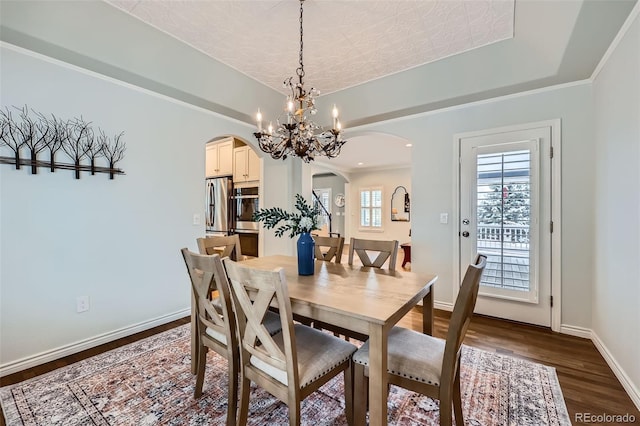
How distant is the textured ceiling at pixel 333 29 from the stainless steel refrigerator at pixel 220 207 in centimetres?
243

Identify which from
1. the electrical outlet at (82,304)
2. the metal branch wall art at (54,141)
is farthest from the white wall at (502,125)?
the electrical outlet at (82,304)

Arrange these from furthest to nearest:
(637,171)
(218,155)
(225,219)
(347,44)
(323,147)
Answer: (218,155) < (225,219) < (347,44) < (323,147) < (637,171)

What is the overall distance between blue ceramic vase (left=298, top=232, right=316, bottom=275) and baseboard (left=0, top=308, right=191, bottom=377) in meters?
1.93

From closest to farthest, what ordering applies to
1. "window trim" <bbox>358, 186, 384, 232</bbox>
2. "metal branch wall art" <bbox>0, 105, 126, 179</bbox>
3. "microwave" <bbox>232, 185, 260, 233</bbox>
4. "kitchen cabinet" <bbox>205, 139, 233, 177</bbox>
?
"metal branch wall art" <bbox>0, 105, 126, 179</bbox> < "microwave" <bbox>232, 185, 260, 233</bbox> < "kitchen cabinet" <bbox>205, 139, 233, 177</bbox> < "window trim" <bbox>358, 186, 384, 232</bbox>

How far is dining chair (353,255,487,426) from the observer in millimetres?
1224

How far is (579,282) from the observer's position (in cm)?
267

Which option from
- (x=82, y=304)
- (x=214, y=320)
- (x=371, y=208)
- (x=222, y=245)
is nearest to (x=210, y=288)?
(x=214, y=320)

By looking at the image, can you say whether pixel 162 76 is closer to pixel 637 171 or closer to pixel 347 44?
pixel 347 44

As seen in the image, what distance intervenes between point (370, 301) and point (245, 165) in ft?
12.8

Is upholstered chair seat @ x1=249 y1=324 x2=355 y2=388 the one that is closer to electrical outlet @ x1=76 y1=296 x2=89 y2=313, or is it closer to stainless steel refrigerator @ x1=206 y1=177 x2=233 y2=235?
electrical outlet @ x1=76 y1=296 x2=89 y2=313

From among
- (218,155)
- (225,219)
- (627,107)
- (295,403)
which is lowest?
(295,403)

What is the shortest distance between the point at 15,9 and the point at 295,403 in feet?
9.48

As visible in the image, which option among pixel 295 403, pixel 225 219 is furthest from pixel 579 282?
pixel 225 219

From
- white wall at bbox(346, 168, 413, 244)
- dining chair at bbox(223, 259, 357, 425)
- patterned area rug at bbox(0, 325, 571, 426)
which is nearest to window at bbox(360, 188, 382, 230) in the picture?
white wall at bbox(346, 168, 413, 244)
